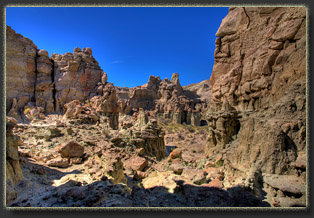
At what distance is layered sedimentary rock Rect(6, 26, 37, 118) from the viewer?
2481 cm

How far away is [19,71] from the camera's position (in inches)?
1034

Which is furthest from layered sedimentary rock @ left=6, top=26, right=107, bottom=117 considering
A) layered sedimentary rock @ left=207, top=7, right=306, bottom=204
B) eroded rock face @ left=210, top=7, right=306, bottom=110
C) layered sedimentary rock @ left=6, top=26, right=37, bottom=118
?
layered sedimentary rock @ left=207, top=7, right=306, bottom=204

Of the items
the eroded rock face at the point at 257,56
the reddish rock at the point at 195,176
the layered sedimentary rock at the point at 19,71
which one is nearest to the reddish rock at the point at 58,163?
the reddish rock at the point at 195,176

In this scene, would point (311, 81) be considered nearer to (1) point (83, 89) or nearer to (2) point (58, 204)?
(2) point (58, 204)

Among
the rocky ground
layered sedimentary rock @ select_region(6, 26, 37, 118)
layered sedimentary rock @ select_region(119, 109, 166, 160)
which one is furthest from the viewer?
layered sedimentary rock @ select_region(6, 26, 37, 118)

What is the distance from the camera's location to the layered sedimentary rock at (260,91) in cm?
703

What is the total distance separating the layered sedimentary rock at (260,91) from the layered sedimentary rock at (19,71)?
28.5 metres

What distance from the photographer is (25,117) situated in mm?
23891

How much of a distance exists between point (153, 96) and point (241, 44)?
48.5 meters

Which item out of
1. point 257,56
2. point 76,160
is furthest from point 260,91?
point 76,160

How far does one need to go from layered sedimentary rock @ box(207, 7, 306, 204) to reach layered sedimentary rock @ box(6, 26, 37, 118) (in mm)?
28472

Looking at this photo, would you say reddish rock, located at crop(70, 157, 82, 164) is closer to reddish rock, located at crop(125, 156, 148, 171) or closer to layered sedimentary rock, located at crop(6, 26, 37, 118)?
reddish rock, located at crop(125, 156, 148, 171)

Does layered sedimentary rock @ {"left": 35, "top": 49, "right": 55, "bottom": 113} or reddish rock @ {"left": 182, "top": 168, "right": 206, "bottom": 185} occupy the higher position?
layered sedimentary rock @ {"left": 35, "top": 49, "right": 55, "bottom": 113}

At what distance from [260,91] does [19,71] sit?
34047mm
